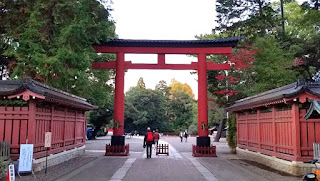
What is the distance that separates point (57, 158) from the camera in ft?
49.3

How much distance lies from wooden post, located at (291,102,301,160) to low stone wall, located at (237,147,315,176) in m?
0.39

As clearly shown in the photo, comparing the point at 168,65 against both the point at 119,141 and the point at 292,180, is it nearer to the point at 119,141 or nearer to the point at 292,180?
the point at 119,141

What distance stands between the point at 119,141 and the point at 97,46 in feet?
22.3

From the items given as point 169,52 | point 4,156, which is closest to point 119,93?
point 169,52

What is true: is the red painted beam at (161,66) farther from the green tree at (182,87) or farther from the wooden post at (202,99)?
the green tree at (182,87)

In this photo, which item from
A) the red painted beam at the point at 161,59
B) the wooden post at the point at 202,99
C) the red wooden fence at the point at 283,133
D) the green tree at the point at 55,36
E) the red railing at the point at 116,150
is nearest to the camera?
the red wooden fence at the point at 283,133

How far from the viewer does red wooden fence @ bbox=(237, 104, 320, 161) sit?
12.1 metres

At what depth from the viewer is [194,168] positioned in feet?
45.5

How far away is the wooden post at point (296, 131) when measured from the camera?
12.0 metres

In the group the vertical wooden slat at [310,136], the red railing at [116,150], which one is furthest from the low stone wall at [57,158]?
the vertical wooden slat at [310,136]

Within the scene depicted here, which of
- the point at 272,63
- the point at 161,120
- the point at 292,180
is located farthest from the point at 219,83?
the point at 161,120

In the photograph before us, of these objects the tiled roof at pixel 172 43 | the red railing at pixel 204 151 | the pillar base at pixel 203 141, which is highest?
the tiled roof at pixel 172 43

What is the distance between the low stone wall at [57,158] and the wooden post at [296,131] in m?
10.9

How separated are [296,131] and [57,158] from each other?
11572 millimetres
